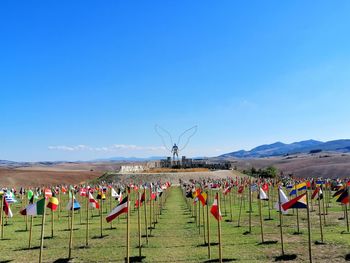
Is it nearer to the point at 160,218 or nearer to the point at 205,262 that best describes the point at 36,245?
the point at 205,262

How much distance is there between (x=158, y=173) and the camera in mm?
102000

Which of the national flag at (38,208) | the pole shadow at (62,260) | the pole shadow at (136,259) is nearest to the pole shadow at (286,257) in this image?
the pole shadow at (136,259)

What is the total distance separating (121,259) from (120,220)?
17.6m

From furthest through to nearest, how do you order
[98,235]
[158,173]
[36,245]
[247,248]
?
1. [158,173]
2. [98,235]
3. [36,245]
4. [247,248]

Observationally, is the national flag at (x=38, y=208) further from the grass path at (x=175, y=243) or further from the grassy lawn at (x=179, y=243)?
the grass path at (x=175, y=243)

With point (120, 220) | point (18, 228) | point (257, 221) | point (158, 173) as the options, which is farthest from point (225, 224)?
point (158, 173)

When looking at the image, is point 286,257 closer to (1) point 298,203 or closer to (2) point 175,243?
(1) point 298,203

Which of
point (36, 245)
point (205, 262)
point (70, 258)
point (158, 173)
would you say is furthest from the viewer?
point (158, 173)

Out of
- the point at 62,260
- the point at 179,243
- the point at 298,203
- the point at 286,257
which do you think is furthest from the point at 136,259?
the point at 298,203

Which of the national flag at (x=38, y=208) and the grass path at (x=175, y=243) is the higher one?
the national flag at (x=38, y=208)

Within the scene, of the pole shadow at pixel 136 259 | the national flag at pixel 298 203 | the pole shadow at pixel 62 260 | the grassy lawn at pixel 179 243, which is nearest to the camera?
the national flag at pixel 298 203

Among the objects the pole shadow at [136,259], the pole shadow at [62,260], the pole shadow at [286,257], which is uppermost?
the pole shadow at [286,257]

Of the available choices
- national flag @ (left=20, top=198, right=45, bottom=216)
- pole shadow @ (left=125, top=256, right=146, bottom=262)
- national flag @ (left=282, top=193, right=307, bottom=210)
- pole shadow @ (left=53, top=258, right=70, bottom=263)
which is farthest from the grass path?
national flag @ (left=20, top=198, right=45, bottom=216)

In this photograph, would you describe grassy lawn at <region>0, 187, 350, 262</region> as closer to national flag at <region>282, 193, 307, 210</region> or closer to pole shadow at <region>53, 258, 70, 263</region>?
pole shadow at <region>53, 258, 70, 263</region>
